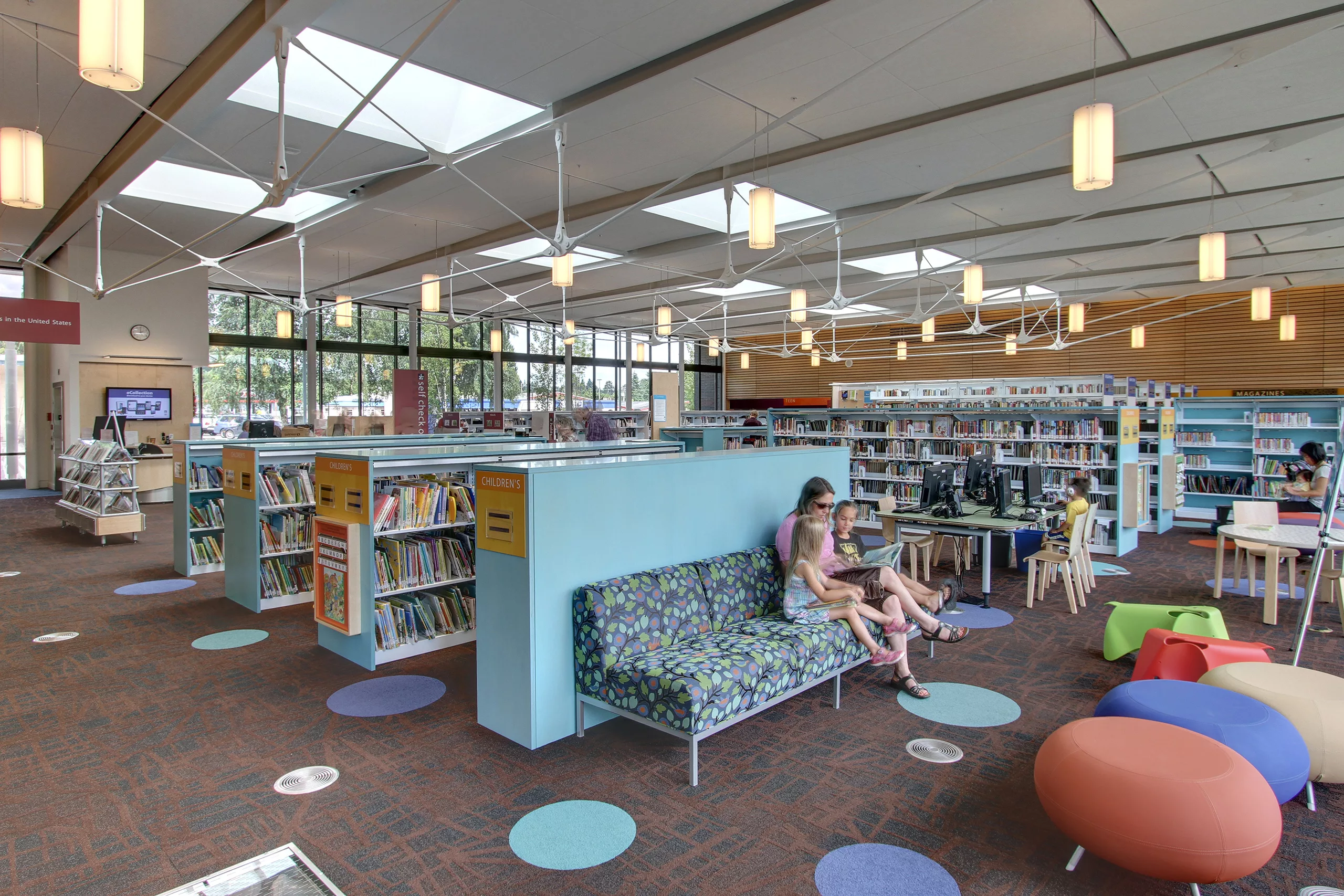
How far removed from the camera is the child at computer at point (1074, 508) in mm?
6648

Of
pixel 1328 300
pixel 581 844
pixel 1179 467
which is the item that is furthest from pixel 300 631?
pixel 1328 300

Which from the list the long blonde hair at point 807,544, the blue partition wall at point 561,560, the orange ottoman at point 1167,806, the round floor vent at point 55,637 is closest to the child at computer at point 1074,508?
the long blonde hair at point 807,544

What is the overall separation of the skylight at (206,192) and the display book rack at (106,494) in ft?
10.7

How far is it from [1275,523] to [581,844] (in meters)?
7.02

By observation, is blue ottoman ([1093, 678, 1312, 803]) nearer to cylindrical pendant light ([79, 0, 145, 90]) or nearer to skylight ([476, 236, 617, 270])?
cylindrical pendant light ([79, 0, 145, 90])

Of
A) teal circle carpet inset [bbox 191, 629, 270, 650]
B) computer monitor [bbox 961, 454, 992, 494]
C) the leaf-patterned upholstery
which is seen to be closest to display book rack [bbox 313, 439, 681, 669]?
teal circle carpet inset [bbox 191, 629, 270, 650]

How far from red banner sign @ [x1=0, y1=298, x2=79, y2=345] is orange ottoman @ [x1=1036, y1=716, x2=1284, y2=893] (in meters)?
13.7

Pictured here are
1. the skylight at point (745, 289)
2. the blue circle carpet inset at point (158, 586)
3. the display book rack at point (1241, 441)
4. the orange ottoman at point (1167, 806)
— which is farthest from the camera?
the skylight at point (745, 289)

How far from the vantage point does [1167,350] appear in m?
16.7

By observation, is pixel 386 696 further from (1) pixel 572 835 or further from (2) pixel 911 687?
(2) pixel 911 687

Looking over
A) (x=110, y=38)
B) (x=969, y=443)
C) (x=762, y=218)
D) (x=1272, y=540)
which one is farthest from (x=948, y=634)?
(x=969, y=443)

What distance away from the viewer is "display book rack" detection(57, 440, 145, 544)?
8898 millimetres

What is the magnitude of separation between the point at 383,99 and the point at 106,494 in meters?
6.31

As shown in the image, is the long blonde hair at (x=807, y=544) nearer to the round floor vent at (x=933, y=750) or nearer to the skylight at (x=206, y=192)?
the round floor vent at (x=933, y=750)
